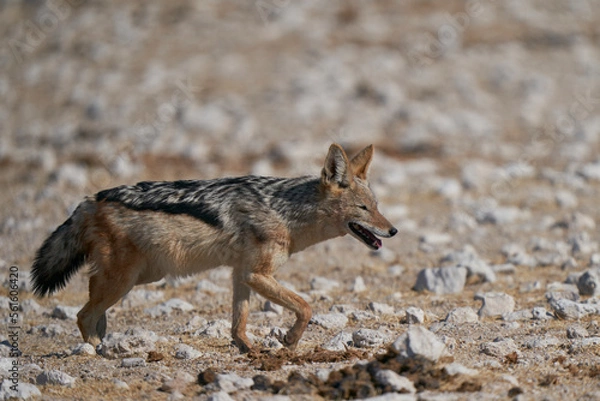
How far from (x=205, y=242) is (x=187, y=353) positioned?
1146 mm

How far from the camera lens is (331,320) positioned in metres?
7.66

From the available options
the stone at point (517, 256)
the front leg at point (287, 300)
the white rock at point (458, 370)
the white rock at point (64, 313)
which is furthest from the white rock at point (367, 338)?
the stone at point (517, 256)

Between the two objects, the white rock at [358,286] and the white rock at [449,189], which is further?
the white rock at [449,189]

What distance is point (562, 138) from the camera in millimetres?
16797

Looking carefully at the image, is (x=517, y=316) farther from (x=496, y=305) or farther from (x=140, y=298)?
(x=140, y=298)

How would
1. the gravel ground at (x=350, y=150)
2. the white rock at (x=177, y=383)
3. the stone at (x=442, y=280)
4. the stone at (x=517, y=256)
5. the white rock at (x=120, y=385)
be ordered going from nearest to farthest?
the white rock at (x=177, y=383) < the white rock at (x=120, y=385) < the gravel ground at (x=350, y=150) < the stone at (x=442, y=280) < the stone at (x=517, y=256)

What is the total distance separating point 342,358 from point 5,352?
277cm

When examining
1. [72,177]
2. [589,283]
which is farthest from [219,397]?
[72,177]

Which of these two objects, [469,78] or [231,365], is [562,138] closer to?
[469,78]

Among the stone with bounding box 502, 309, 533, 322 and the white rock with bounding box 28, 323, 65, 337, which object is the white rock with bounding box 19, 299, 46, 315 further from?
the stone with bounding box 502, 309, 533, 322

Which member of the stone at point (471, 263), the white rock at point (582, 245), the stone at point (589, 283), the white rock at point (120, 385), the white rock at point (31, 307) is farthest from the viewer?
the white rock at point (582, 245)

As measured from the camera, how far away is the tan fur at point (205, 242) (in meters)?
7.32

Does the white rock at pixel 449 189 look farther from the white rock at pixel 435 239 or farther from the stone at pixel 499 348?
the stone at pixel 499 348

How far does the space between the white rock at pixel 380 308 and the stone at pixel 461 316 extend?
2.02 feet
